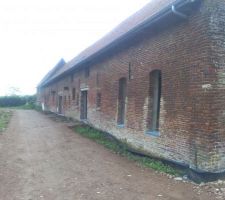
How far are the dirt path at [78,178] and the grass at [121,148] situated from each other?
1.19 ft

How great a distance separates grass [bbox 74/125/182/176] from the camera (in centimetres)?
899

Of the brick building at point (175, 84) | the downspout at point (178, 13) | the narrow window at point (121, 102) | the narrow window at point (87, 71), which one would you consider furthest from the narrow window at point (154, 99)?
the narrow window at point (87, 71)

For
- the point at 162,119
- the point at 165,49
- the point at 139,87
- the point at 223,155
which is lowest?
the point at 223,155

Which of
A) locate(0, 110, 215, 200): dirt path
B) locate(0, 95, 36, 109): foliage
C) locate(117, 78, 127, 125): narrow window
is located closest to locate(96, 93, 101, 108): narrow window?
locate(117, 78, 127, 125): narrow window

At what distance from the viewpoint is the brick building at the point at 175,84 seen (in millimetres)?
7898

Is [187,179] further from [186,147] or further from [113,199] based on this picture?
[113,199]

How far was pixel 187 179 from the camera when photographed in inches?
317

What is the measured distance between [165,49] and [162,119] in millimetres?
2056

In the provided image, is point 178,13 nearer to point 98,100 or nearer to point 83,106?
point 98,100

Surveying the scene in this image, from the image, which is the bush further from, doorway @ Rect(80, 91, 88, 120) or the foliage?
doorway @ Rect(80, 91, 88, 120)

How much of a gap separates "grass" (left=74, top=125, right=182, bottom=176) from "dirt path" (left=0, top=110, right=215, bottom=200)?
14.2 inches

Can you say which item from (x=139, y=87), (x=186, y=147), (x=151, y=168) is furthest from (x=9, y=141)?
(x=186, y=147)

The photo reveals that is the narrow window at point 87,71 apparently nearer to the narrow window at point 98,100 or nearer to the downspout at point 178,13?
the narrow window at point 98,100

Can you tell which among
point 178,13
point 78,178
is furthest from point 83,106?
point 178,13
